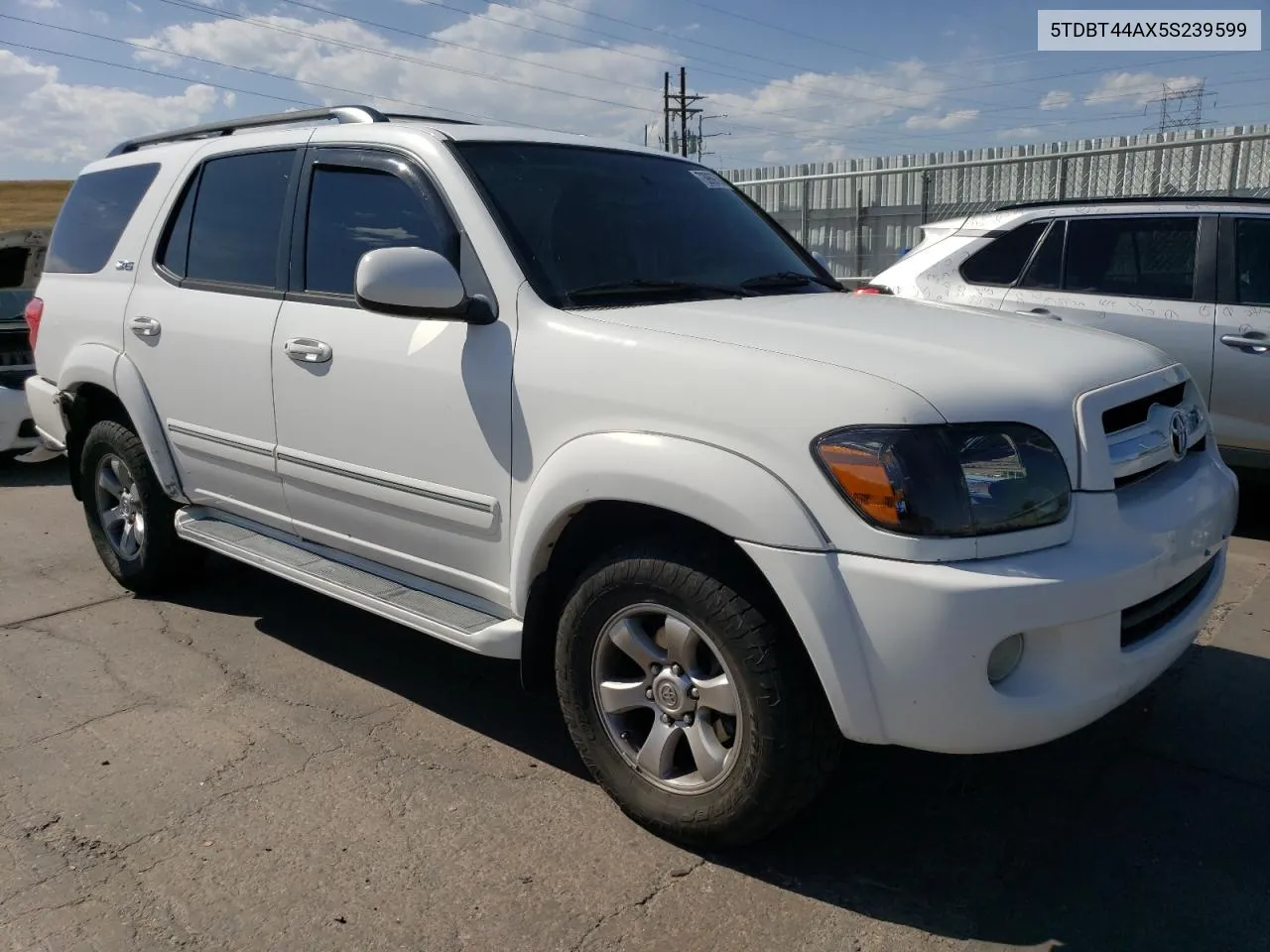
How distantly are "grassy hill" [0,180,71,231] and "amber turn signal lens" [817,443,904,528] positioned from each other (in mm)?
23712

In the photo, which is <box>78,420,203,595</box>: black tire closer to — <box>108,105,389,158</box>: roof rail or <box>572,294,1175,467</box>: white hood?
<box>108,105,389,158</box>: roof rail

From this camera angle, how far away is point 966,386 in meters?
2.41

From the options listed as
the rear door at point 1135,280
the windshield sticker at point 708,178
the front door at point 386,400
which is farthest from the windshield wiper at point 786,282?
the rear door at point 1135,280

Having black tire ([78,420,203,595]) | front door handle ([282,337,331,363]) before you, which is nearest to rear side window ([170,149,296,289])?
front door handle ([282,337,331,363])

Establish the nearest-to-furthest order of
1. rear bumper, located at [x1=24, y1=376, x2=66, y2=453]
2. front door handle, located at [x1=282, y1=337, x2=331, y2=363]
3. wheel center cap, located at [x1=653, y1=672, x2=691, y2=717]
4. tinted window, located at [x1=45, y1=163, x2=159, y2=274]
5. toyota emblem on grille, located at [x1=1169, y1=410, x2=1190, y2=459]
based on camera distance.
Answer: wheel center cap, located at [x1=653, y1=672, x2=691, y2=717]
toyota emblem on grille, located at [x1=1169, y1=410, x2=1190, y2=459]
front door handle, located at [x1=282, y1=337, x2=331, y2=363]
tinted window, located at [x1=45, y1=163, x2=159, y2=274]
rear bumper, located at [x1=24, y1=376, x2=66, y2=453]

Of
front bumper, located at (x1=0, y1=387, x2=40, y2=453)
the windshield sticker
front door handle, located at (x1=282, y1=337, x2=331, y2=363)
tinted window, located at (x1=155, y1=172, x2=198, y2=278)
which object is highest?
the windshield sticker

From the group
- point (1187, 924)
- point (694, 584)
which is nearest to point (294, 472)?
point (694, 584)

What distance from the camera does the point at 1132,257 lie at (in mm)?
5918

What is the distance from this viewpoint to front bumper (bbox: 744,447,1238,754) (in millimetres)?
2262

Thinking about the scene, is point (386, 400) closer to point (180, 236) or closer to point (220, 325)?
point (220, 325)

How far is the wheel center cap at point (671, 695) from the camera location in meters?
2.70

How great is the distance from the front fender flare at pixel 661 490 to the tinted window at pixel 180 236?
230 centimetres

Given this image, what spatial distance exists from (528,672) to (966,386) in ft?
4.86

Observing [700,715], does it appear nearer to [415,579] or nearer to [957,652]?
[957,652]
